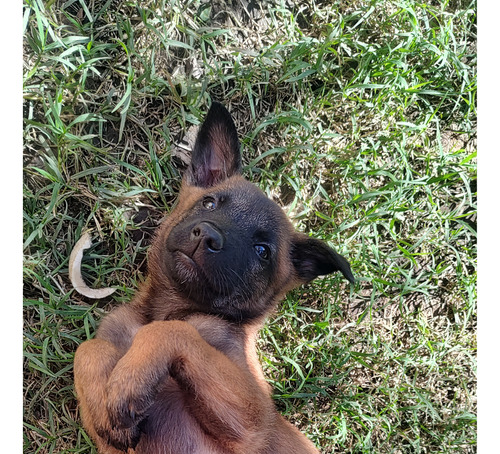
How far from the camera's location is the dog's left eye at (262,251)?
129 inches

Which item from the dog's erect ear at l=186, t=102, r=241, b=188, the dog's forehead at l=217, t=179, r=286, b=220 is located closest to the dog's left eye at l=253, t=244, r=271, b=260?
the dog's forehead at l=217, t=179, r=286, b=220

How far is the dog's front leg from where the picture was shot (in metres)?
2.69

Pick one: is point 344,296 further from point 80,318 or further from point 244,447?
point 80,318

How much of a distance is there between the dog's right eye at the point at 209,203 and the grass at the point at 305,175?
875 millimetres

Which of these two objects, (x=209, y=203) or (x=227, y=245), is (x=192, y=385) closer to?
(x=227, y=245)

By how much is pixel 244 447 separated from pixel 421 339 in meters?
2.37

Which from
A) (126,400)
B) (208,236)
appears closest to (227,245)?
(208,236)

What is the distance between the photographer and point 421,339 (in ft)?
14.8

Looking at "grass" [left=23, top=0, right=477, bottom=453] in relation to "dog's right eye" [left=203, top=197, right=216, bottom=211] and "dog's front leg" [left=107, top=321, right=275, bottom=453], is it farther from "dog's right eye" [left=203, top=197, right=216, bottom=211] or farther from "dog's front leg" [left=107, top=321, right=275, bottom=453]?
"dog's front leg" [left=107, top=321, right=275, bottom=453]

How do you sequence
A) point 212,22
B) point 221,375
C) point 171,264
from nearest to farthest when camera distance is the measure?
1. point 221,375
2. point 171,264
3. point 212,22

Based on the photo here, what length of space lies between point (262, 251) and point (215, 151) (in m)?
0.92

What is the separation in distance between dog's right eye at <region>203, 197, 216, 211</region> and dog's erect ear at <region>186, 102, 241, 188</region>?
13.8 inches

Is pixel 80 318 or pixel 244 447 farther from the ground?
pixel 244 447

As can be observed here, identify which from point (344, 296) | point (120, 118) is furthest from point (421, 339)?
point (120, 118)
